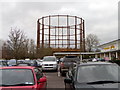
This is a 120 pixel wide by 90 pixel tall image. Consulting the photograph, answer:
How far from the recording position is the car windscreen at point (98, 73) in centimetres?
584

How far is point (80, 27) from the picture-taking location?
64625 mm

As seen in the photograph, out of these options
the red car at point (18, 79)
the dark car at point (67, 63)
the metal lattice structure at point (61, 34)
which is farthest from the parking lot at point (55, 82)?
the metal lattice structure at point (61, 34)

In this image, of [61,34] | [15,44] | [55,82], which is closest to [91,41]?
[61,34]

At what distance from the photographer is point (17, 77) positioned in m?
6.16

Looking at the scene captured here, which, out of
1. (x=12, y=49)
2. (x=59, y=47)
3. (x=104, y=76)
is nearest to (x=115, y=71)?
(x=104, y=76)

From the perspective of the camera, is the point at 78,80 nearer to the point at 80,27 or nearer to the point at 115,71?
the point at 115,71

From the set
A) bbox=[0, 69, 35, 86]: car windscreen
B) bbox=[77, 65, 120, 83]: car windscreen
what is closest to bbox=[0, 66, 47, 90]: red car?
bbox=[0, 69, 35, 86]: car windscreen

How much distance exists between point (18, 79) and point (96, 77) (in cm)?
240

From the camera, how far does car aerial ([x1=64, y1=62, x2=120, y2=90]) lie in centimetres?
530

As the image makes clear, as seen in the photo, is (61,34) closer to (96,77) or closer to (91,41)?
(91,41)

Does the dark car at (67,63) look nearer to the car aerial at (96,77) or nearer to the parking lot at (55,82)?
the parking lot at (55,82)

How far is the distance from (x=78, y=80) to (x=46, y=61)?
17.3 m

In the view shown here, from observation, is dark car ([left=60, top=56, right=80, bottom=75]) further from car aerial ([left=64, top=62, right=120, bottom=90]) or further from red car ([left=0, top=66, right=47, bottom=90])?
red car ([left=0, top=66, right=47, bottom=90])

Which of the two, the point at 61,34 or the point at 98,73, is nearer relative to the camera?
the point at 98,73
